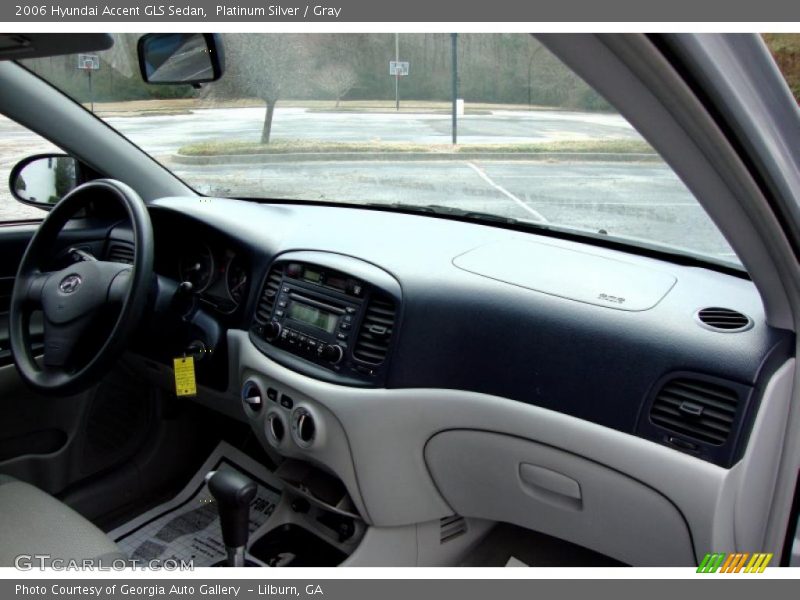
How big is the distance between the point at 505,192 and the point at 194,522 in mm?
1768

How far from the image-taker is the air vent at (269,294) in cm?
241

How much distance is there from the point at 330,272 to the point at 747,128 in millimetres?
1437

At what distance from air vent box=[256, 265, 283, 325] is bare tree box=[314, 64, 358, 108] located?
947 mm

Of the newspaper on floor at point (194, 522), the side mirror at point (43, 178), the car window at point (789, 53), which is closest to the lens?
the car window at point (789, 53)

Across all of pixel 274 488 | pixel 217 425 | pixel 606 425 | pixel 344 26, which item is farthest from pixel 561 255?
pixel 217 425

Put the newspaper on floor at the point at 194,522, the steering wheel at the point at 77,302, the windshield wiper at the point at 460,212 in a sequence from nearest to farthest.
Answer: the steering wheel at the point at 77,302 → the windshield wiper at the point at 460,212 → the newspaper on floor at the point at 194,522

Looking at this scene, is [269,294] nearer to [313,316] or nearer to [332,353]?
[313,316]

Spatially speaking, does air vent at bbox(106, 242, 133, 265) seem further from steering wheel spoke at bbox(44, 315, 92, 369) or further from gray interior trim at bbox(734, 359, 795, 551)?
gray interior trim at bbox(734, 359, 795, 551)

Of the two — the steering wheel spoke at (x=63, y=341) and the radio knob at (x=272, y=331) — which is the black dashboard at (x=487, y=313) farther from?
the steering wheel spoke at (x=63, y=341)

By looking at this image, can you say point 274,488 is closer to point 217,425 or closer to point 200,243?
point 217,425

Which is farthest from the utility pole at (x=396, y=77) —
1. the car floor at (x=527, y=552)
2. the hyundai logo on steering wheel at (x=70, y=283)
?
the car floor at (x=527, y=552)

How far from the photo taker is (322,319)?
7.38ft

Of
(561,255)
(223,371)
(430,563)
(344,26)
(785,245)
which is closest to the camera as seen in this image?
(785,245)

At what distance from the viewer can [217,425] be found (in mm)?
3111
